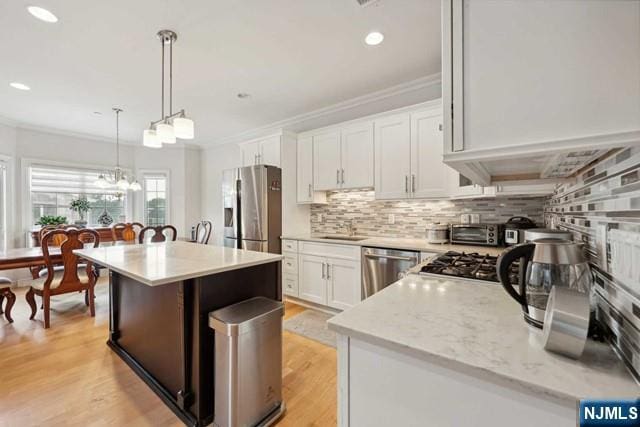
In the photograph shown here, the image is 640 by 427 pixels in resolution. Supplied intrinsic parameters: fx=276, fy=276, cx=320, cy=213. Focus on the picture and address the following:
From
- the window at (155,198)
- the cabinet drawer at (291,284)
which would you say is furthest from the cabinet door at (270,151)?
the window at (155,198)

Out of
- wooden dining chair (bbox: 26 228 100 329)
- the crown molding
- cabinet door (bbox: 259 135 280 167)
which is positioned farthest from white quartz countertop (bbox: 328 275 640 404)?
wooden dining chair (bbox: 26 228 100 329)

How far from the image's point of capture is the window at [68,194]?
4762 millimetres

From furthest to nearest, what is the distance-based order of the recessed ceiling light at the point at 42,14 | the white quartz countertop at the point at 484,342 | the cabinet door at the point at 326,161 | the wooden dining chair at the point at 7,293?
the cabinet door at the point at 326,161, the wooden dining chair at the point at 7,293, the recessed ceiling light at the point at 42,14, the white quartz countertop at the point at 484,342

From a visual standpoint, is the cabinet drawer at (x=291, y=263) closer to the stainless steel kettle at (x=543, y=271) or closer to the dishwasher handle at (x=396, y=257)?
the dishwasher handle at (x=396, y=257)

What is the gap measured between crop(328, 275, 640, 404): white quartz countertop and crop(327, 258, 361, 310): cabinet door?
6.22ft

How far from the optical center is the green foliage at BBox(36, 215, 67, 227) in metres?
4.67

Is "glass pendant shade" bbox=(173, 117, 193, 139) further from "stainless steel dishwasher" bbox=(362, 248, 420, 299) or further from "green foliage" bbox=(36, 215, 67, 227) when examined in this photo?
"green foliage" bbox=(36, 215, 67, 227)

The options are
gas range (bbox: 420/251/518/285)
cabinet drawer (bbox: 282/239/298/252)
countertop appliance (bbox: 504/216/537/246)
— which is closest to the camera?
gas range (bbox: 420/251/518/285)

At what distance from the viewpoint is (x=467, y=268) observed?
4.91 ft

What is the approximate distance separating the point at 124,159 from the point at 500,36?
680 centimetres

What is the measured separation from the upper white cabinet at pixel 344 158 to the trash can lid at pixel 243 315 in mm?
1968

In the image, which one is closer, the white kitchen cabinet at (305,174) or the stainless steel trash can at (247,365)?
the stainless steel trash can at (247,365)

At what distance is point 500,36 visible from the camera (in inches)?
26.5

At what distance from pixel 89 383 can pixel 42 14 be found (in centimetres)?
271
